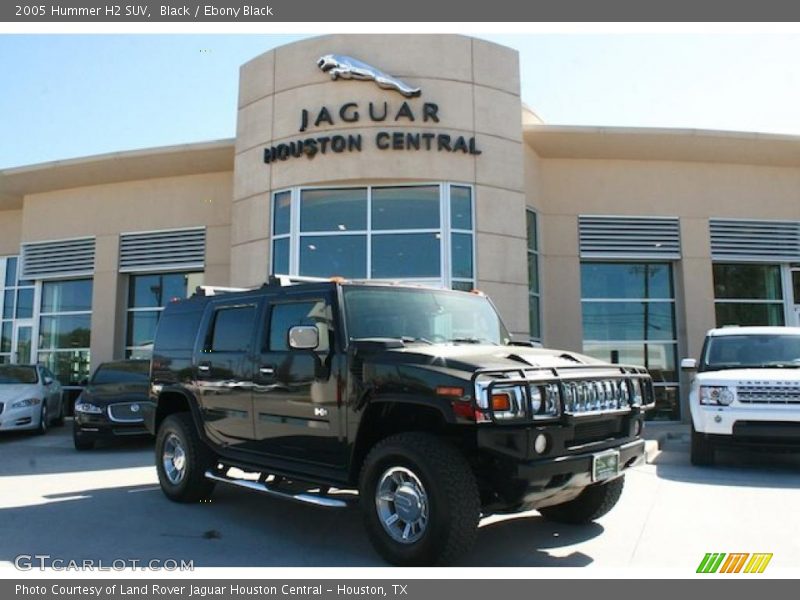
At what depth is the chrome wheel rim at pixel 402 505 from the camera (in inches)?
169

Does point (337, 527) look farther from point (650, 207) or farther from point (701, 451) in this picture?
point (650, 207)

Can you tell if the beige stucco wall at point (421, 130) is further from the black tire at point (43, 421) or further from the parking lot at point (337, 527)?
the parking lot at point (337, 527)

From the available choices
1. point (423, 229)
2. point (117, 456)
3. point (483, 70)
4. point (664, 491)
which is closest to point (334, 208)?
point (423, 229)

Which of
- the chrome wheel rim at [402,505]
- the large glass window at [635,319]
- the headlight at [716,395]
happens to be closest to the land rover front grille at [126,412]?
the chrome wheel rim at [402,505]

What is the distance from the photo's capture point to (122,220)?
1647 centimetres

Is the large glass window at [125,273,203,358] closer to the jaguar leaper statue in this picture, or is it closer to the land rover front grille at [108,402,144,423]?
the land rover front grille at [108,402,144,423]

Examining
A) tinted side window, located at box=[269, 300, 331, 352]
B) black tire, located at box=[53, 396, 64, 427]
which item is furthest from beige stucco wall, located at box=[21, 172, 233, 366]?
tinted side window, located at box=[269, 300, 331, 352]

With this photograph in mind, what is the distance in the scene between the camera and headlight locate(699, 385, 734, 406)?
8.12 metres

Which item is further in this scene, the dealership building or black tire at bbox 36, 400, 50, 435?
black tire at bbox 36, 400, 50, 435

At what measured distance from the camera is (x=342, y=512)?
622 centimetres

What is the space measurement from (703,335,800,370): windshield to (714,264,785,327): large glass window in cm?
617

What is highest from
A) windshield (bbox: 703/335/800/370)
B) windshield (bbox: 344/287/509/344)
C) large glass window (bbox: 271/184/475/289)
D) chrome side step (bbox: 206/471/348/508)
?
large glass window (bbox: 271/184/475/289)

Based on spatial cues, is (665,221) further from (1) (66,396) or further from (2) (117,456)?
(1) (66,396)
